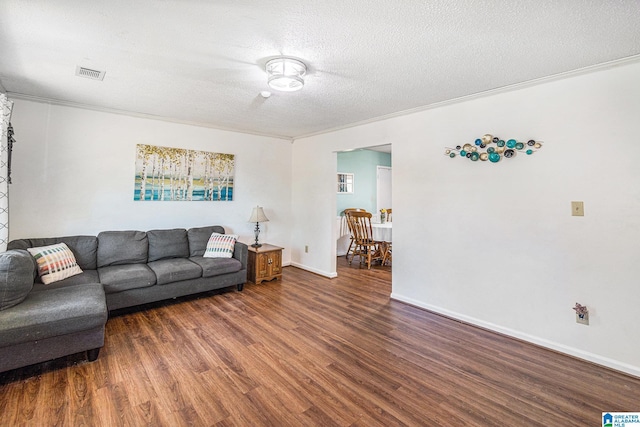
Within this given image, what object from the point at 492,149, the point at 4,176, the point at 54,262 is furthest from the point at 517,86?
the point at 4,176

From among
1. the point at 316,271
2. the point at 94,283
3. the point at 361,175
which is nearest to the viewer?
the point at 94,283

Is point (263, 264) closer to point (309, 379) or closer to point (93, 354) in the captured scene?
point (93, 354)

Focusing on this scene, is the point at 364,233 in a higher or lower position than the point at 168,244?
higher

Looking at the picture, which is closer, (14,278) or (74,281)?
(14,278)

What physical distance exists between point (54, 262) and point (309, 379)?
271 centimetres

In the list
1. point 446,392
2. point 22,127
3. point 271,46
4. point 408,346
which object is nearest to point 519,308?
point 408,346

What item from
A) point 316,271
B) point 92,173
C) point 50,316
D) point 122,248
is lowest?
point 316,271

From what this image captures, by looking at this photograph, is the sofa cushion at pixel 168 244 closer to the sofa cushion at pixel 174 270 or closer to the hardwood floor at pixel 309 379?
the sofa cushion at pixel 174 270

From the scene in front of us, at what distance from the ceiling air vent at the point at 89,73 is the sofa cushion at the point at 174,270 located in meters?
1.99

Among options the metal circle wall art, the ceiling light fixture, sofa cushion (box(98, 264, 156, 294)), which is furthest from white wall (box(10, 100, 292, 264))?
the metal circle wall art

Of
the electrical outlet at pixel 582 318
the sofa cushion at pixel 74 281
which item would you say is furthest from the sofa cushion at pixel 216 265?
the electrical outlet at pixel 582 318

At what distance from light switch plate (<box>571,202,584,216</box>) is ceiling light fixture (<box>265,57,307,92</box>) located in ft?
8.14

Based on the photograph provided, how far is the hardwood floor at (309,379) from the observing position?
5.42 ft

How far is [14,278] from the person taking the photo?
1.99 m
